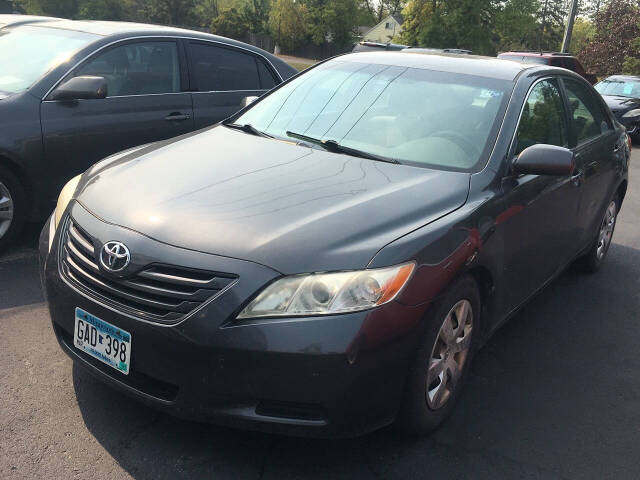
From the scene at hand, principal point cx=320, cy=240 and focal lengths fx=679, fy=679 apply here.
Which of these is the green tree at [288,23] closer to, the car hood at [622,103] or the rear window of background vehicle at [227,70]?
the car hood at [622,103]

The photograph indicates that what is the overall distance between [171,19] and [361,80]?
77.8m

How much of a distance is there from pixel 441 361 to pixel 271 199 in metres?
1.02

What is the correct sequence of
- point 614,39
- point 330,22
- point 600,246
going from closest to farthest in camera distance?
point 600,246
point 614,39
point 330,22

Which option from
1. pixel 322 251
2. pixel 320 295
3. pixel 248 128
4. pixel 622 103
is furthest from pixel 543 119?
pixel 622 103

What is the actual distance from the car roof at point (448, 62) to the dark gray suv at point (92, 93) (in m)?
1.71

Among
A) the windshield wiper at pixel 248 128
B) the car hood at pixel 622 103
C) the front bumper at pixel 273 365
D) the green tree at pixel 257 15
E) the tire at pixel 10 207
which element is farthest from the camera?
the green tree at pixel 257 15

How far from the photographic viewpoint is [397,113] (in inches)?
149

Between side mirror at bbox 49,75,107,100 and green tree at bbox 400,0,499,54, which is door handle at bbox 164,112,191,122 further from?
green tree at bbox 400,0,499,54

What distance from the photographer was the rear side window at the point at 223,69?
5.88 m

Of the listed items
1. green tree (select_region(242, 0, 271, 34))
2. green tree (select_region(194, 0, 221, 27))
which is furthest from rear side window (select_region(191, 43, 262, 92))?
green tree (select_region(194, 0, 221, 27))

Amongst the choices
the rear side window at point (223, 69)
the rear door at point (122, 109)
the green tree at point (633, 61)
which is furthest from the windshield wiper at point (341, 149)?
the green tree at point (633, 61)

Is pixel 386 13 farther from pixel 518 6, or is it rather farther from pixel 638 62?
pixel 638 62

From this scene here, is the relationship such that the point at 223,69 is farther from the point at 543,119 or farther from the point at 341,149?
the point at 543,119

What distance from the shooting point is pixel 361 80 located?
4.13 metres
